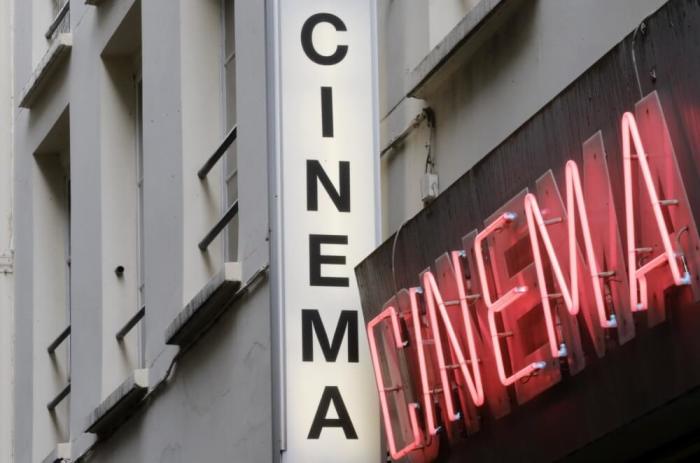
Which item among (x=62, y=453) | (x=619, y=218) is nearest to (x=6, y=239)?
(x=62, y=453)

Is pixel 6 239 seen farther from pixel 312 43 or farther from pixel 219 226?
pixel 312 43

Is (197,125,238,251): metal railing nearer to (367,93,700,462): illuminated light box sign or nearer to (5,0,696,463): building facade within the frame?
(5,0,696,463): building facade

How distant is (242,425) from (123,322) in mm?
4131

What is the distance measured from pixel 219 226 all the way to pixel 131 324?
267 cm

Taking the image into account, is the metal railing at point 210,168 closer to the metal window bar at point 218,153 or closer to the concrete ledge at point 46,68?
the metal window bar at point 218,153

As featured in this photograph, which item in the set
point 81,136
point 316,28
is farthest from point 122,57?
point 316,28

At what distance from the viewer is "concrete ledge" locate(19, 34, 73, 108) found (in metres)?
18.1

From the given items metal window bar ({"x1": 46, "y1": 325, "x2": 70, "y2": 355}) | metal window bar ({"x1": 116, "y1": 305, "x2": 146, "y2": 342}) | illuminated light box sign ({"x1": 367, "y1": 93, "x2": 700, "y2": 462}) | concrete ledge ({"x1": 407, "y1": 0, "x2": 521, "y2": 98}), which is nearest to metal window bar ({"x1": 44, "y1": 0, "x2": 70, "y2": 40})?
metal window bar ({"x1": 46, "y1": 325, "x2": 70, "y2": 355})

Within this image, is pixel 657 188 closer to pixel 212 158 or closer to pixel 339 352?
pixel 339 352

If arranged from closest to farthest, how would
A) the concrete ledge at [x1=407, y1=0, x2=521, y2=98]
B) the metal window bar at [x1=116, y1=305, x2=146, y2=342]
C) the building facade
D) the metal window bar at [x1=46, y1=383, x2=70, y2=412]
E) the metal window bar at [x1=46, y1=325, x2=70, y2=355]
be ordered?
the concrete ledge at [x1=407, y1=0, x2=521, y2=98] < the building facade < the metal window bar at [x1=116, y1=305, x2=146, y2=342] < the metal window bar at [x1=46, y1=383, x2=70, y2=412] < the metal window bar at [x1=46, y1=325, x2=70, y2=355]

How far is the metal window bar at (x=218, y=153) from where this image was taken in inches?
538

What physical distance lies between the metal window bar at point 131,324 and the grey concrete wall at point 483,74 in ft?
15.3

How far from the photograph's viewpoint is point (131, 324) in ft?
53.0

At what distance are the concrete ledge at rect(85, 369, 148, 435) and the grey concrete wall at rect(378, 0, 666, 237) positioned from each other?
3.59 m
